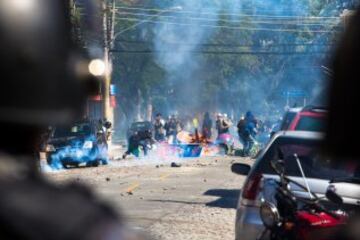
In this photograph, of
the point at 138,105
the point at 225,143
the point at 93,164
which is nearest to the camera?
the point at 93,164

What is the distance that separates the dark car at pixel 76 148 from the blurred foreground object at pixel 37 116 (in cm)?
1715

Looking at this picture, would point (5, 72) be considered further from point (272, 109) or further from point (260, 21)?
point (272, 109)

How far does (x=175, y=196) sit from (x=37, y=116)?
34.3 ft

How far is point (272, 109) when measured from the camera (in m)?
53.2

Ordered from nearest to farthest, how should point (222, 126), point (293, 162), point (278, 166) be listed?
1. point (278, 166)
2. point (293, 162)
3. point (222, 126)

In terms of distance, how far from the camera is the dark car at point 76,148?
1877cm

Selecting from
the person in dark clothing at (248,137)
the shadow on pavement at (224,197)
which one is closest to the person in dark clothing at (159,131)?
the person in dark clothing at (248,137)

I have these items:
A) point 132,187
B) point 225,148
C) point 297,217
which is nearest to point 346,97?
point 297,217

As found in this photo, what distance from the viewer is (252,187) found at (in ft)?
19.1

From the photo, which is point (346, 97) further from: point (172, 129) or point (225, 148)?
point (172, 129)

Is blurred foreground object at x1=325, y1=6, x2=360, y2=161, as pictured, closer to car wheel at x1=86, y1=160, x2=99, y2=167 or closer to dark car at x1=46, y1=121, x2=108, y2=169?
dark car at x1=46, y1=121, x2=108, y2=169

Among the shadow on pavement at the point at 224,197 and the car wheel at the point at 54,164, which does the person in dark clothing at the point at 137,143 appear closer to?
the car wheel at the point at 54,164

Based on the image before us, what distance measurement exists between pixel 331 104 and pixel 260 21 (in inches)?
1509

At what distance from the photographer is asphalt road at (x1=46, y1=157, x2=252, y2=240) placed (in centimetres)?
847
